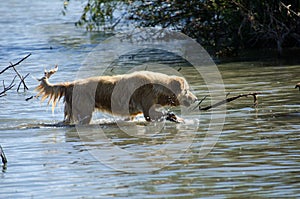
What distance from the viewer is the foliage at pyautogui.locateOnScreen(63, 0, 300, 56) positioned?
1933 cm

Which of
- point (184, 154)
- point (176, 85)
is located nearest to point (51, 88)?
point (176, 85)

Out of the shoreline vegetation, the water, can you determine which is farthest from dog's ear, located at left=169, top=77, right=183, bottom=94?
the shoreline vegetation

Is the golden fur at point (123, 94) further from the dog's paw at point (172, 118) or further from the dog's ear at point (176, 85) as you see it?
the dog's paw at point (172, 118)

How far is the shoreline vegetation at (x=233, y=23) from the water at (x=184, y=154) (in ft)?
5.75

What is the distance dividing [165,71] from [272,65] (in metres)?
2.46

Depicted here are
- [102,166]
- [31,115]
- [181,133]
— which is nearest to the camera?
[102,166]

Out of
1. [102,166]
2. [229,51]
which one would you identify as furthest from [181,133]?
[229,51]

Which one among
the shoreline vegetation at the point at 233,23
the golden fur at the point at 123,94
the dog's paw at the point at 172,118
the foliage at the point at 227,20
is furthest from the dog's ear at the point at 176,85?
the foliage at the point at 227,20

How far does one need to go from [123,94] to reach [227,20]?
27.9ft

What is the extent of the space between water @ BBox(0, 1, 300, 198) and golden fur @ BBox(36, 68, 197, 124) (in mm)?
286

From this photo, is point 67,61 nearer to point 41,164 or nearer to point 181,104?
point 181,104

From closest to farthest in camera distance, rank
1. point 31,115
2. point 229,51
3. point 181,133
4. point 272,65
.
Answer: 1. point 181,133
2. point 31,115
3. point 272,65
4. point 229,51

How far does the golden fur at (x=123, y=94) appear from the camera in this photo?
1241 cm

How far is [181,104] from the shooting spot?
12.6 metres
